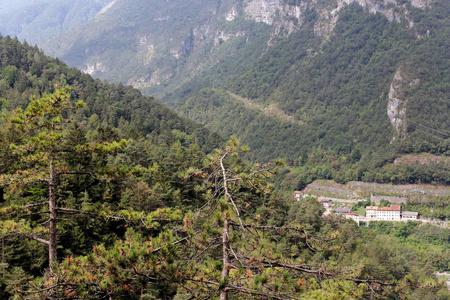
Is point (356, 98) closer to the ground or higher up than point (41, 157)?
higher up

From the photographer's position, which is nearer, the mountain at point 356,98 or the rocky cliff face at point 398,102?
the mountain at point 356,98

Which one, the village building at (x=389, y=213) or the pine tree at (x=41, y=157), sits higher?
the pine tree at (x=41, y=157)

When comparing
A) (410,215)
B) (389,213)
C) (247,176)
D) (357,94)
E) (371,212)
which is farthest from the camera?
(357,94)

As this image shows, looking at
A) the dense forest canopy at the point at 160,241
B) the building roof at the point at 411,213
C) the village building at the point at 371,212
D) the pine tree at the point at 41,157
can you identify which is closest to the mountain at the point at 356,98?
the building roof at the point at 411,213

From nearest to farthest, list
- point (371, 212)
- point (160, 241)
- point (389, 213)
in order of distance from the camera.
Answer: point (160, 241) → point (389, 213) → point (371, 212)

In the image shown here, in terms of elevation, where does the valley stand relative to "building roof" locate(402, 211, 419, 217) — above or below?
above

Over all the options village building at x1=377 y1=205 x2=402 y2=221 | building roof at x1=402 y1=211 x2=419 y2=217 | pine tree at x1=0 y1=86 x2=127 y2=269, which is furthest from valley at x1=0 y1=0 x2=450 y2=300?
building roof at x1=402 y1=211 x2=419 y2=217

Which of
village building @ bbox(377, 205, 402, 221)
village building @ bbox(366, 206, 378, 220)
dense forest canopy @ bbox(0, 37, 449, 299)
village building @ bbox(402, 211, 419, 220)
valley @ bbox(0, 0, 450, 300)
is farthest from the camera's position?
village building @ bbox(366, 206, 378, 220)

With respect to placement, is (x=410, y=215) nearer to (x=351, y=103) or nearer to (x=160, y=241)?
(x=160, y=241)

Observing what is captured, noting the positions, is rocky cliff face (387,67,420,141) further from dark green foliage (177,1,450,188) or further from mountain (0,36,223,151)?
mountain (0,36,223,151)

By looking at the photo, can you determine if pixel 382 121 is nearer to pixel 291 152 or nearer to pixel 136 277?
pixel 291 152

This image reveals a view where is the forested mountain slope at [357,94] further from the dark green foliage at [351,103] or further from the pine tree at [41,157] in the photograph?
the pine tree at [41,157]

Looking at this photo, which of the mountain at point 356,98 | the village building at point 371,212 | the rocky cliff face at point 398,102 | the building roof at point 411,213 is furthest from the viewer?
the rocky cliff face at point 398,102

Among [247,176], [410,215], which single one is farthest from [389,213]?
[247,176]
